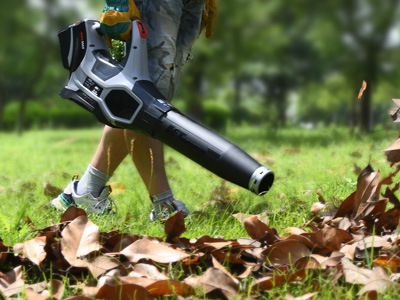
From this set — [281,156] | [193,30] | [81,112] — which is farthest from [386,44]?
[81,112]

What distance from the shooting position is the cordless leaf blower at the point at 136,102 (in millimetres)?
1812

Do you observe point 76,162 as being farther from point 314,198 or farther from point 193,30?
point 314,198

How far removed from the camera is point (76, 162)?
5168 mm

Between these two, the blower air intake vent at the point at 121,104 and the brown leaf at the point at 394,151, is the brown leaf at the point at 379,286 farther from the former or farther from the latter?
the blower air intake vent at the point at 121,104

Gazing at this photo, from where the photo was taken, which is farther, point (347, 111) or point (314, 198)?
point (347, 111)

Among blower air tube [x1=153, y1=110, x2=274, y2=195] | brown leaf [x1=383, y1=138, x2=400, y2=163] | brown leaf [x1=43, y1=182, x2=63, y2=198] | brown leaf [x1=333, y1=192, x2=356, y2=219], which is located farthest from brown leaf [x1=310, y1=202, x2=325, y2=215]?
brown leaf [x1=43, y1=182, x2=63, y2=198]

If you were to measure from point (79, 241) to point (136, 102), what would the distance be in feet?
2.57

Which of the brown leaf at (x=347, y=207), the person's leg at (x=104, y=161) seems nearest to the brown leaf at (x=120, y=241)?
the brown leaf at (x=347, y=207)

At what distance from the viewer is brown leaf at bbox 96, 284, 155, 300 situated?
121 centimetres

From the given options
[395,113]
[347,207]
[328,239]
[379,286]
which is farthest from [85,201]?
[379,286]

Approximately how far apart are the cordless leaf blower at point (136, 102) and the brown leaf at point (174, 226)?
29 cm

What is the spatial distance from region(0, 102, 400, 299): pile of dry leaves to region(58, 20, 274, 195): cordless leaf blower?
0.27 meters

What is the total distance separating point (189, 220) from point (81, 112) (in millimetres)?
20869

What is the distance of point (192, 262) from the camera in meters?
1.44
